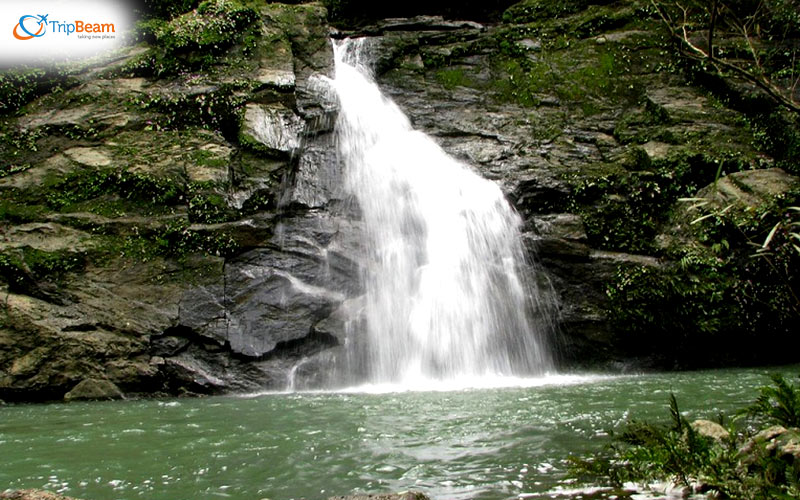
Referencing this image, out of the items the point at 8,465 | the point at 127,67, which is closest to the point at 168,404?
the point at 8,465

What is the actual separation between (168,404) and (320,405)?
8.17 feet

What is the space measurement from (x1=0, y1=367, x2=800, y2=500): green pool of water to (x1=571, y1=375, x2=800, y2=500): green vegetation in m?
0.43

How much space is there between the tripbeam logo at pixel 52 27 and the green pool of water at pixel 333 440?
8.83 m

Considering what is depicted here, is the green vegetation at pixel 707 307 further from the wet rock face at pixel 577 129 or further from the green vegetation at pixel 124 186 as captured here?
the green vegetation at pixel 124 186

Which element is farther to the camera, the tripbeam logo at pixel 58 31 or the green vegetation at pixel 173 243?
the tripbeam logo at pixel 58 31

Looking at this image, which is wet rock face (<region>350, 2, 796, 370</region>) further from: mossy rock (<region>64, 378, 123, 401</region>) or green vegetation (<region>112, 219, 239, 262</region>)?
mossy rock (<region>64, 378, 123, 401</region>)

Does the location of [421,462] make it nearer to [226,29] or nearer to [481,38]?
[226,29]

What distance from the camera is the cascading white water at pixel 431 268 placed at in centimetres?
930

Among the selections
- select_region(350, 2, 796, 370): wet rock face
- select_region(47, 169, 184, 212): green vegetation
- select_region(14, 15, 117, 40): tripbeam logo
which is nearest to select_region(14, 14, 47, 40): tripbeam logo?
select_region(14, 15, 117, 40): tripbeam logo

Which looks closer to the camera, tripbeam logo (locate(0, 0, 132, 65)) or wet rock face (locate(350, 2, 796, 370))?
wet rock face (locate(350, 2, 796, 370))

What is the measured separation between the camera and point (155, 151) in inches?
422

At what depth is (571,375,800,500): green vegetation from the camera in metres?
2.44

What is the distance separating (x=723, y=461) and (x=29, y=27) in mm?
15250

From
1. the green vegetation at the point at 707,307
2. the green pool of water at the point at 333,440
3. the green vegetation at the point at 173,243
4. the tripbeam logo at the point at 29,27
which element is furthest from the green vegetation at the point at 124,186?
the green vegetation at the point at 707,307
